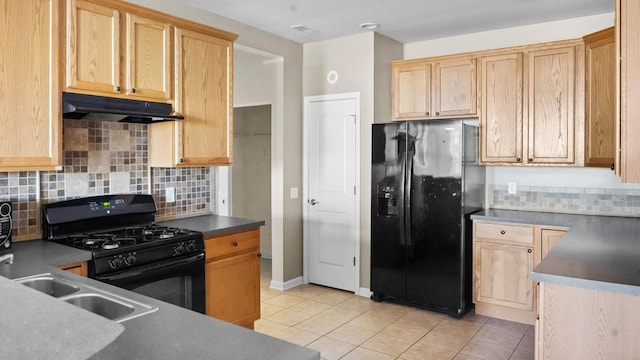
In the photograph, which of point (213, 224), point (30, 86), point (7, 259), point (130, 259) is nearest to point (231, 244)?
point (213, 224)

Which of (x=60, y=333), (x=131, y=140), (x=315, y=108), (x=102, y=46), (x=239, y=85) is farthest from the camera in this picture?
(x=239, y=85)

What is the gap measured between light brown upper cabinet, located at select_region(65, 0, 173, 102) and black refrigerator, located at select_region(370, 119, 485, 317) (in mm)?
2073

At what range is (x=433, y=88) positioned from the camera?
4.45m

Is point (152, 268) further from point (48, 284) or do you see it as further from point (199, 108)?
point (199, 108)

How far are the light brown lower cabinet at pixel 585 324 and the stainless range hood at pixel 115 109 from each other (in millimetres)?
2468

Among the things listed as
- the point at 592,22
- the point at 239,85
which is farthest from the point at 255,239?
the point at 592,22

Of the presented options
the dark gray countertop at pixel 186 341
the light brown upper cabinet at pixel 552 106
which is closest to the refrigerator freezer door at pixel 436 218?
the light brown upper cabinet at pixel 552 106

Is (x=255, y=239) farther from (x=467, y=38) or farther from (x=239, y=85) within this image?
(x=467, y=38)

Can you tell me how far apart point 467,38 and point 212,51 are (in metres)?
2.57

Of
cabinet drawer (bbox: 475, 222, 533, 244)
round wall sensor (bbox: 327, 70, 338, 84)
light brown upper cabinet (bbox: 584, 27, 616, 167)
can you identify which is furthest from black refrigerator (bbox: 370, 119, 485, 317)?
light brown upper cabinet (bbox: 584, 27, 616, 167)

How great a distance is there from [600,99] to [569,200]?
959 millimetres

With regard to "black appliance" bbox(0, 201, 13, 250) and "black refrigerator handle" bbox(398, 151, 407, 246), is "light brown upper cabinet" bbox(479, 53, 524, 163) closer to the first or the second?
"black refrigerator handle" bbox(398, 151, 407, 246)

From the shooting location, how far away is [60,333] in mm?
889

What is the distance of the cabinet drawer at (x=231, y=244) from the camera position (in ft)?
10.3
